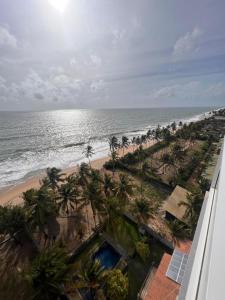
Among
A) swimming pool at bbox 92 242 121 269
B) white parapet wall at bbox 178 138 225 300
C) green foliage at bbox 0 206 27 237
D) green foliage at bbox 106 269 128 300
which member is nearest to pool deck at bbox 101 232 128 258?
swimming pool at bbox 92 242 121 269

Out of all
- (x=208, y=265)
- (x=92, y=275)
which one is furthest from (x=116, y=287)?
(x=208, y=265)

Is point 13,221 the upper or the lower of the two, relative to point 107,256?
upper

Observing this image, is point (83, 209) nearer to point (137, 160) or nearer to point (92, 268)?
point (92, 268)

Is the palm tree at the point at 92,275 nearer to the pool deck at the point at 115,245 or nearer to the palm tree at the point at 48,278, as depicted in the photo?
the palm tree at the point at 48,278

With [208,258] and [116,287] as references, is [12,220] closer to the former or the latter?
[116,287]

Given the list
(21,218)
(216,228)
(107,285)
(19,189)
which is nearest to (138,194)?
(107,285)

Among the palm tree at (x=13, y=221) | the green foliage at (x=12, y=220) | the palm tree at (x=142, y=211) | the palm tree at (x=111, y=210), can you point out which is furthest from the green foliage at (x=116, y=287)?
the green foliage at (x=12, y=220)
